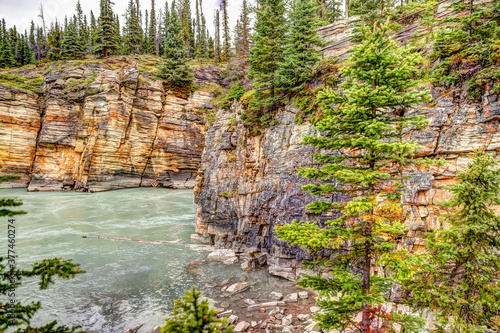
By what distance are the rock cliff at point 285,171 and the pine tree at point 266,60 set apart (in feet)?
3.88

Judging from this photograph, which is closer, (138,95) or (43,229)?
(43,229)

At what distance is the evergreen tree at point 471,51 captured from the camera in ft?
31.7

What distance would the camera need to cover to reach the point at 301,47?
15656mm

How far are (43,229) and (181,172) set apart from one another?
18.2 m

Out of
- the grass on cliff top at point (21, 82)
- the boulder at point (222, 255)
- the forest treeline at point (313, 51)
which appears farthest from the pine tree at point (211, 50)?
the boulder at point (222, 255)

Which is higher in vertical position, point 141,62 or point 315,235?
point 141,62

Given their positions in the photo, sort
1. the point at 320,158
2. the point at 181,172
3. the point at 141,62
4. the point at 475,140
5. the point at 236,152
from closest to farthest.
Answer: the point at 320,158 < the point at 475,140 < the point at 236,152 < the point at 181,172 < the point at 141,62

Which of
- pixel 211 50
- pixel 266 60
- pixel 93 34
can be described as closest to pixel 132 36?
pixel 93 34

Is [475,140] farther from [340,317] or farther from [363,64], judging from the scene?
[340,317]

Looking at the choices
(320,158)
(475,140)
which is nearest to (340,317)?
(320,158)

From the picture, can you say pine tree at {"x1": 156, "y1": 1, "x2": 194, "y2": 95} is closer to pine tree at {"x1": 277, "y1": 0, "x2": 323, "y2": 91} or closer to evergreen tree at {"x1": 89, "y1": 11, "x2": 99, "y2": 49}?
evergreen tree at {"x1": 89, "y1": 11, "x2": 99, "y2": 49}

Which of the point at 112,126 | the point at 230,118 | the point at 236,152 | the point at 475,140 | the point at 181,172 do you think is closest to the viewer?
the point at 475,140

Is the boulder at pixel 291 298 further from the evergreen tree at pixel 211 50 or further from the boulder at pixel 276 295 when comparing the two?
the evergreen tree at pixel 211 50

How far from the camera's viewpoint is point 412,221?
9992 millimetres
